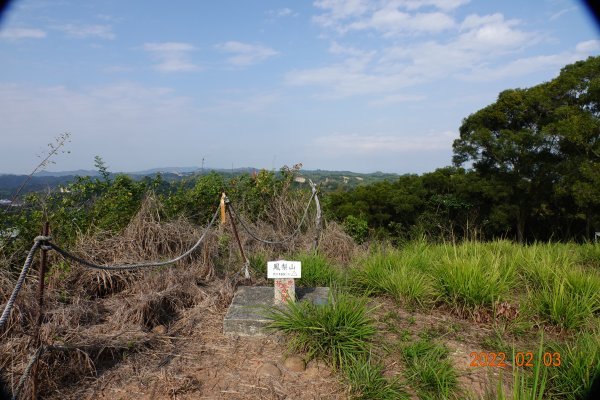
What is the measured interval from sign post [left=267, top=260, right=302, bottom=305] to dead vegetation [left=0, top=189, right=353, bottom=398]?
2.54 feet

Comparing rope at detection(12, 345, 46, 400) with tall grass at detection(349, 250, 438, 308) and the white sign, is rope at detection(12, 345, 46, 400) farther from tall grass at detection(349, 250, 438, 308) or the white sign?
tall grass at detection(349, 250, 438, 308)

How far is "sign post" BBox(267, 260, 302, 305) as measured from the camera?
13.2 ft

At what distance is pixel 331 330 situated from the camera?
3303 mm

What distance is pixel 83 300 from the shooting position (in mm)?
3902

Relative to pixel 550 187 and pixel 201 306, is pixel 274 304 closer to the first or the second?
pixel 201 306

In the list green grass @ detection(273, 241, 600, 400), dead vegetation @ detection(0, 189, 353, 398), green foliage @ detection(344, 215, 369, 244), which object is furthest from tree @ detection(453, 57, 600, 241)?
dead vegetation @ detection(0, 189, 353, 398)

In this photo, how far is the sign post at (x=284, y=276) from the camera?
4016mm

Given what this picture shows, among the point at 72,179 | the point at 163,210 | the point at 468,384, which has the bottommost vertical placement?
the point at 468,384

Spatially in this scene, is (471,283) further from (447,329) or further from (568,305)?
(568,305)

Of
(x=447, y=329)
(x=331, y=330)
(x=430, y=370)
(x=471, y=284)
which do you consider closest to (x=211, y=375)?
(x=331, y=330)

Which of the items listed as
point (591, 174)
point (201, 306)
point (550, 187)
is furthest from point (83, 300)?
point (550, 187)

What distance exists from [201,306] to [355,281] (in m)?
1.86

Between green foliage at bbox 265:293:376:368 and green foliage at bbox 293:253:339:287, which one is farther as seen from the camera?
green foliage at bbox 293:253:339:287
